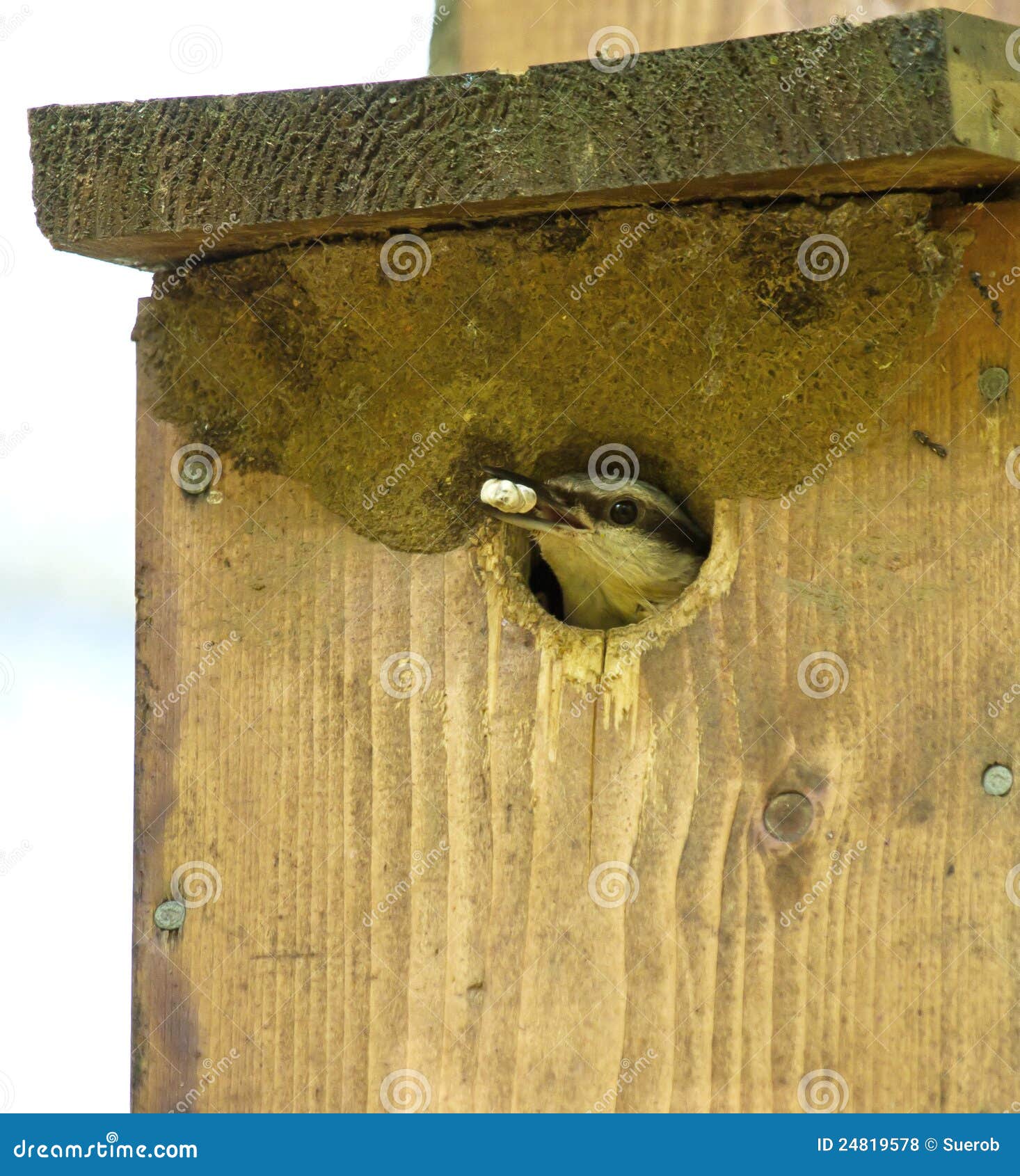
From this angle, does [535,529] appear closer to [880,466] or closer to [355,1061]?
[880,466]

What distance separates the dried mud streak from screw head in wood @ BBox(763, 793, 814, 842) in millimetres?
394

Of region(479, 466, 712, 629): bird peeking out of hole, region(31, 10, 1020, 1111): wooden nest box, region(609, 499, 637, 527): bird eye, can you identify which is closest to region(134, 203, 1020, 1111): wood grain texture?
region(31, 10, 1020, 1111): wooden nest box

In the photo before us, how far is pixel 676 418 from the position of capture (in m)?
1.86

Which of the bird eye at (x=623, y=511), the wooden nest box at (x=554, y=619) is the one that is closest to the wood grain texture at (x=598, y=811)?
the wooden nest box at (x=554, y=619)

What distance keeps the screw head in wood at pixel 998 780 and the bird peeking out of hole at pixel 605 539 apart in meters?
0.61

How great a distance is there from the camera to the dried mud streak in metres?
1.71

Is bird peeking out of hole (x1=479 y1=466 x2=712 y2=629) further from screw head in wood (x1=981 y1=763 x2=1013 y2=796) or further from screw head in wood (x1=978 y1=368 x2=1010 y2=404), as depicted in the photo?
screw head in wood (x1=981 y1=763 x2=1013 y2=796)

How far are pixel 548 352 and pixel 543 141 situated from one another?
35 centimetres

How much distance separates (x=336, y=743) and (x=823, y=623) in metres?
0.68

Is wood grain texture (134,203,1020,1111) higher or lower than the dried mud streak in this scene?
lower

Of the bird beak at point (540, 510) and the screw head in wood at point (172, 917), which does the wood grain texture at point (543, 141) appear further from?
the screw head in wood at point (172, 917)

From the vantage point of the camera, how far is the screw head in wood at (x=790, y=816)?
1746 millimetres

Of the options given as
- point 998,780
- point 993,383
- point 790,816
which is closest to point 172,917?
point 790,816

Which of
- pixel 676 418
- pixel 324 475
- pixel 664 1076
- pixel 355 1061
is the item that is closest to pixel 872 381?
pixel 676 418
